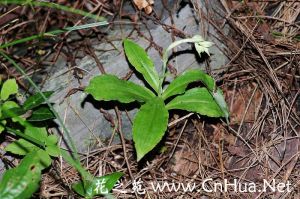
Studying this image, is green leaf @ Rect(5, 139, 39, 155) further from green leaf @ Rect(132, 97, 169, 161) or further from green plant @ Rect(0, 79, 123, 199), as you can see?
green leaf @ Rect(132, 97, 169, 161)

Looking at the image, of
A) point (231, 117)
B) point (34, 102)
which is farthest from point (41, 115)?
point (231, 117)

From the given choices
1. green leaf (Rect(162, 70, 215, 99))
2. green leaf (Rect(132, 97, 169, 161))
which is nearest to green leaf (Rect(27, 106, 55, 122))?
green leaf (Rect(132, 97, 169, 161))

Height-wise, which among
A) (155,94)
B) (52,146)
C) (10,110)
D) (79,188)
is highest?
(10,110)

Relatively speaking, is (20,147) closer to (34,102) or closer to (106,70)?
(34,102)

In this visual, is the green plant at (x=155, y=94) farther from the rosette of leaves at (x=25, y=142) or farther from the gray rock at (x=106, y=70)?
the rosette of leaves at (x=25, y=142)

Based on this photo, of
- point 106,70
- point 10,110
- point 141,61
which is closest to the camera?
point 10,110

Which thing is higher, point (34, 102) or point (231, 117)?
point (34, 102)
